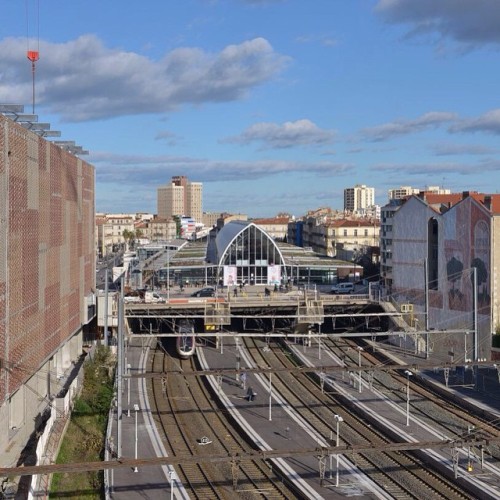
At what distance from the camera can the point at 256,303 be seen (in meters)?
41.7

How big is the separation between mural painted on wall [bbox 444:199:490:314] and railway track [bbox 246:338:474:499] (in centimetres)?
844

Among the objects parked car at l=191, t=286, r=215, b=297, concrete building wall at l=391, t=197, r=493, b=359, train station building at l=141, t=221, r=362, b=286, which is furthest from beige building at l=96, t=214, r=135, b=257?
concrete building wall at l=391, t=197, r=493, b=359

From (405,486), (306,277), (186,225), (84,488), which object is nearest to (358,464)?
(405,486)

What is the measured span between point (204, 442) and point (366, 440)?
493cm

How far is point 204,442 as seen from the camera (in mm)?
23984

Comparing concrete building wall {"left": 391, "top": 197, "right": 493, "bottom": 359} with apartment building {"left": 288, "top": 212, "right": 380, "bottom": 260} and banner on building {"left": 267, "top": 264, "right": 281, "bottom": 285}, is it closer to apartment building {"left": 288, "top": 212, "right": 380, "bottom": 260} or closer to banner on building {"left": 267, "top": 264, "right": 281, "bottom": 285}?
banner on building {"left": 267, "top": 264, "right": 281, "bottom": 285}

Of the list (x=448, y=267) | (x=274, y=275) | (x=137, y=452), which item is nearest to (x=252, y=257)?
(x=274, y=275)

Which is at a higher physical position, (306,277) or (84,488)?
(306,277)

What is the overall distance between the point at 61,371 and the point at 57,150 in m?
9.31

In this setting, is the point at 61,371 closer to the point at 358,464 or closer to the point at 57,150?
the point at 57,150

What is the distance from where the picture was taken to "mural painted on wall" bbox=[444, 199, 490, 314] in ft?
114

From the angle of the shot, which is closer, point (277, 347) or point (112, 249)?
point (277, 347)

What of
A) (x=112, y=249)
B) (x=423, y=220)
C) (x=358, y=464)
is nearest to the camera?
(x=358, y=464)

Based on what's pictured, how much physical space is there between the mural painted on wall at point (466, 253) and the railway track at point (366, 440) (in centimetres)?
844
